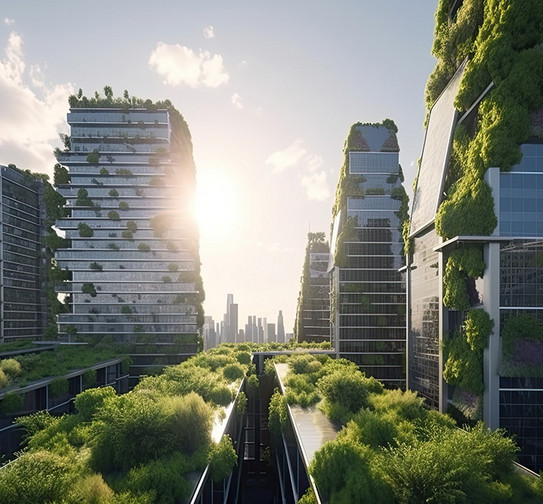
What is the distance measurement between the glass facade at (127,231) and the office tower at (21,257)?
2099 cm

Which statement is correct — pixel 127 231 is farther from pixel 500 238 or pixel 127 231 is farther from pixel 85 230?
pixel 500 238

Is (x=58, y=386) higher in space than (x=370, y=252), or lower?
lower

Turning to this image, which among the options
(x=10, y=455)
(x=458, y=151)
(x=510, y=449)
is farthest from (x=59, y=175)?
(x=510, y=449)

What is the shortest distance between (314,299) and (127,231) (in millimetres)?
51805

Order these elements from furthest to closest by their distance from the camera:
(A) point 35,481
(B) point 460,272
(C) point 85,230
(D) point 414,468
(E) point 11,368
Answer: (C) point 85,230 → (E) point 11,368 → (B) point 460,272 → (D) point 414,468 → (A) point 35,481

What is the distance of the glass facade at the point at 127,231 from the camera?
3172 inches

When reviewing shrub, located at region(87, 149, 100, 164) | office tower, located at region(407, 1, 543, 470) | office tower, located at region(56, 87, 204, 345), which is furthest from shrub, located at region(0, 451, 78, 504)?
shrub, located at region(87, 149, 100, 164)

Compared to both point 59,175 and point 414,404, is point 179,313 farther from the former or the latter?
point 414,404

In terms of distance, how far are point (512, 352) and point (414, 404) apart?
928cm

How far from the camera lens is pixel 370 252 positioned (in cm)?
7025

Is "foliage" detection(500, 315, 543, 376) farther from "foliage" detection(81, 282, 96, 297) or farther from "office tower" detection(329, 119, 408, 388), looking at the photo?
"foliage" detection(81, 282, 96, 297)

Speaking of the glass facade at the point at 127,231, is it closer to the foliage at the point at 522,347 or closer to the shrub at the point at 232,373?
the shrub at the point at 232,373

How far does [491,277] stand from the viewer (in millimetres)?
30219

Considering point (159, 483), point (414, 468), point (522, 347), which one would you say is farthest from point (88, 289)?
point (414, 468)
